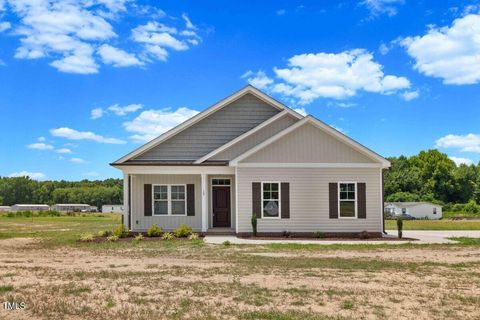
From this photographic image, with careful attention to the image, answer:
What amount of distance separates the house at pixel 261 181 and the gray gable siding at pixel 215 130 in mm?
67

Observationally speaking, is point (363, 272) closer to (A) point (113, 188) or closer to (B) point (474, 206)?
(B) point (474, 206)

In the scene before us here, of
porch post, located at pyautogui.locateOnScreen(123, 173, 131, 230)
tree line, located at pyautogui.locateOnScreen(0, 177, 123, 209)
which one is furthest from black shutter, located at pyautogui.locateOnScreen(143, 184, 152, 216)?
tree line, located at pyautogui.locateOnScreen(0, 177, 123, 209)

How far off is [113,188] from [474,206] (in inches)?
4185

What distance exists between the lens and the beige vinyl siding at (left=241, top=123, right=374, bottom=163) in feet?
69.7

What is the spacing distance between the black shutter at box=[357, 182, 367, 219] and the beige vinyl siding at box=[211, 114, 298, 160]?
15.7 ft

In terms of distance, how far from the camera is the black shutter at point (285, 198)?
21.2m

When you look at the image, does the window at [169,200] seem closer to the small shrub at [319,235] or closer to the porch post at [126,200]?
the porch post at [126,200]

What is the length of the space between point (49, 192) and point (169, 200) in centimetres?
16231

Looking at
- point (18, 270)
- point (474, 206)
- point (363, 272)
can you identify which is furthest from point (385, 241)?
point (474, 206)

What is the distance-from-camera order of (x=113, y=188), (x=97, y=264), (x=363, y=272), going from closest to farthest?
(x=363, y=272), (x=97, y=264), (x=113, y=188)

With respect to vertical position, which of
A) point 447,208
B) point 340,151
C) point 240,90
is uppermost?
point 240,90

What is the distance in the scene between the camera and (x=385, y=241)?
20.0 meters

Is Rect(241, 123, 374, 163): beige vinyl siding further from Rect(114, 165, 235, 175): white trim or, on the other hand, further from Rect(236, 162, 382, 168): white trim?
Rect(114, 165, 235, 175): white trim

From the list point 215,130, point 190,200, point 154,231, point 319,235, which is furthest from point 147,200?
point 319,235
